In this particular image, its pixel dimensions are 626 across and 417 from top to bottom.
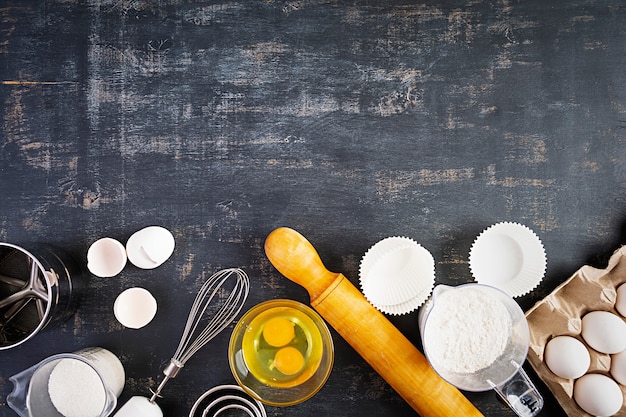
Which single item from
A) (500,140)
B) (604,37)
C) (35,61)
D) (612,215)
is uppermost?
(604,37)

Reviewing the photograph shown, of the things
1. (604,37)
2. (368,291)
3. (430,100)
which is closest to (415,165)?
(430,100)

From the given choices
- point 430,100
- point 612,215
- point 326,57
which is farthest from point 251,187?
point 612,215

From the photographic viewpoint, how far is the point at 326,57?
1.17 m

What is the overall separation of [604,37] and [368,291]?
0.75 meters

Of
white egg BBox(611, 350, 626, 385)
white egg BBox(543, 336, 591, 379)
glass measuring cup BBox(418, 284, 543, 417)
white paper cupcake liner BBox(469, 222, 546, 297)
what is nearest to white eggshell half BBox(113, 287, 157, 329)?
glass measuring cup BBox(418, 284, 543, 417)

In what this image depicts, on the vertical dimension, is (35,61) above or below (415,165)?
above

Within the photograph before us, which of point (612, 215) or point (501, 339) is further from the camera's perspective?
point (612, 215)

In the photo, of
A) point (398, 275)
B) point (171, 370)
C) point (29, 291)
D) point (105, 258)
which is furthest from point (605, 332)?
point (29, 291)

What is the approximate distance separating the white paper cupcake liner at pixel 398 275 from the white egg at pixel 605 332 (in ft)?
1.04

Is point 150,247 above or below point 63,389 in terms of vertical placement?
above

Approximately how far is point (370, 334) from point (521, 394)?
29 cm

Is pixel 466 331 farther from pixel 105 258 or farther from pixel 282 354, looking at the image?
pixel 105 258

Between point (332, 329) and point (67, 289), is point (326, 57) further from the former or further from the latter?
point (67, 289)

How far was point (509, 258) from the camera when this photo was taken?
111 cm
